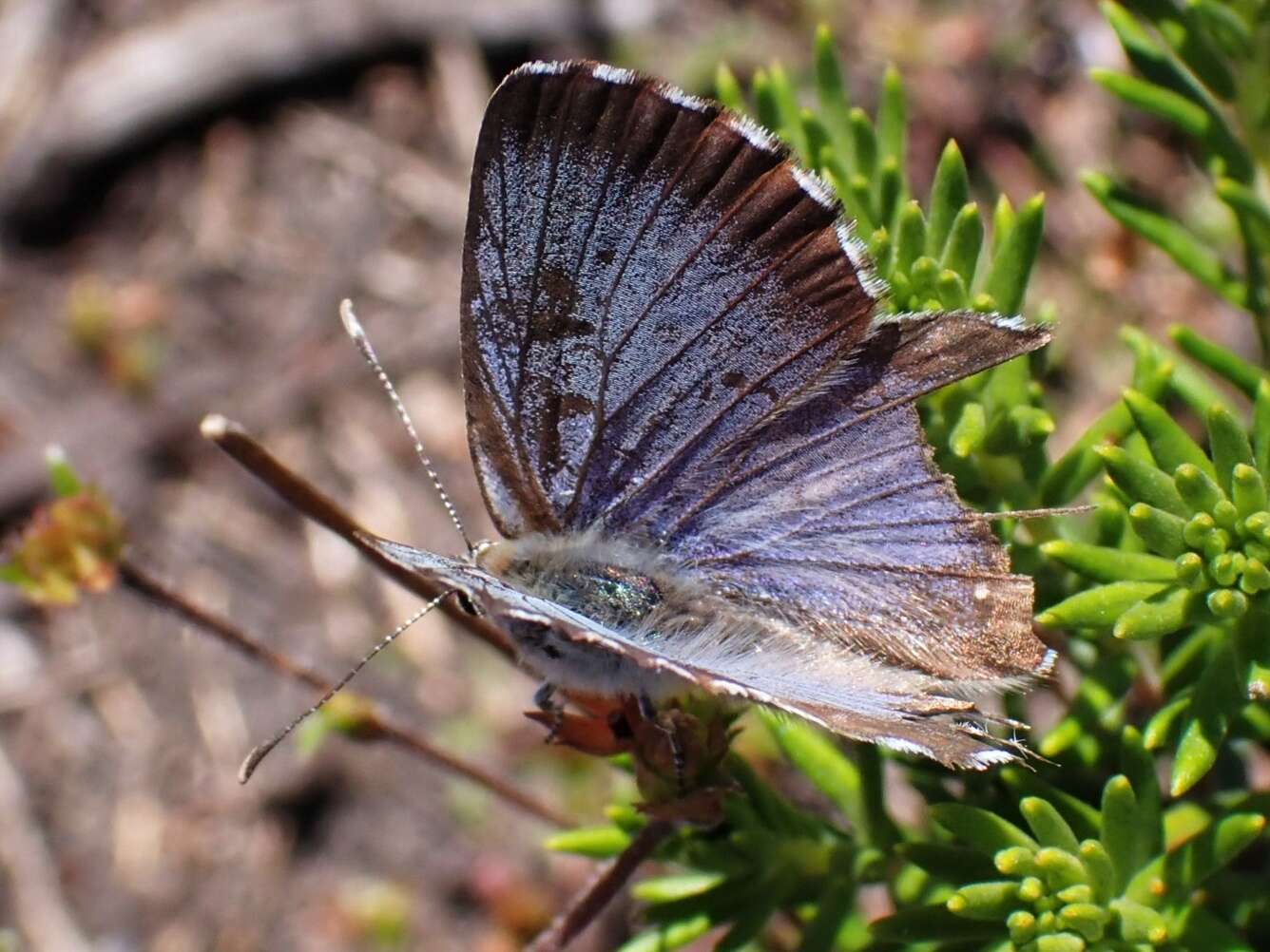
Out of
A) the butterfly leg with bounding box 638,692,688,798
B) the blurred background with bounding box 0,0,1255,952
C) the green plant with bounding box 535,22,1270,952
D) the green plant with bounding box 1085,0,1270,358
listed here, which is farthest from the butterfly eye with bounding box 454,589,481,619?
the blurred background with bounding box 0,0,1255,952

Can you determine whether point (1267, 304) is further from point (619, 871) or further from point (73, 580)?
point (73, 580)

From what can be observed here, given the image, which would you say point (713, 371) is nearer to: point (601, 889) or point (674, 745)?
point (674, 745)

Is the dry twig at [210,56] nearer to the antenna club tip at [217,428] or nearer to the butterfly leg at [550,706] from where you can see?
the antenna club tip at [217,428]

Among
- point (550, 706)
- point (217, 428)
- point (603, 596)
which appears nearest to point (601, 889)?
point (550, 706)


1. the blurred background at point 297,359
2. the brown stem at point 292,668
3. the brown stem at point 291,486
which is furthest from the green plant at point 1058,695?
the blurred background at point 297,359

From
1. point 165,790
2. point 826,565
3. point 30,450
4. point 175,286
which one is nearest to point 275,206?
point 175,286

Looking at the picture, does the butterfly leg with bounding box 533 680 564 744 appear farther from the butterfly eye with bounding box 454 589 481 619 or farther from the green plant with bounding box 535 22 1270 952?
the green plant with bounding box 535 22 1270 952
